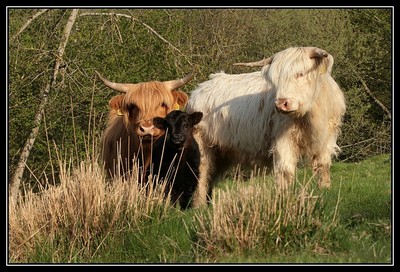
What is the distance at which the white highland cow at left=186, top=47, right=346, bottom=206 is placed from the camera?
920cm

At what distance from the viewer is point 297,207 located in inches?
263

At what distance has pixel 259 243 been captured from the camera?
Result: 21.3 ft

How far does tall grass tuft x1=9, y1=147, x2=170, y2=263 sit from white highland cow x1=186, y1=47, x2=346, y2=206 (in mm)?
1850

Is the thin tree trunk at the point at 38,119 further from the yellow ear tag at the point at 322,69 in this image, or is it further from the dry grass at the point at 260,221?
the dry grass at the point at 260,221

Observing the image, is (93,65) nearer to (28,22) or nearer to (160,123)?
(28,22)

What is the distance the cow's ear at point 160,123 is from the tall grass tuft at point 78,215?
1326 millimetres

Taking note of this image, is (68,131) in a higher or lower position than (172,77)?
lower

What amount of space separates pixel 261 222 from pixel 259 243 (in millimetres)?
194

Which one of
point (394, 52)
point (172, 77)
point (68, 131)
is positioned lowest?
point (68, 131)

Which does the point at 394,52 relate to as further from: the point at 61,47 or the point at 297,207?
the point at 61,47

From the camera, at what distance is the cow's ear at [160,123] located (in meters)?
9.21

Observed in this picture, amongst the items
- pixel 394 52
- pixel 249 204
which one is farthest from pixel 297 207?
pixel 394 52

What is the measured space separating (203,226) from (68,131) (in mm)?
11486

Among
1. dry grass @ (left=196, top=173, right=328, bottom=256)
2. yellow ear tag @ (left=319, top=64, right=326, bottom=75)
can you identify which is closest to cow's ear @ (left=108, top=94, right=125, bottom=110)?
yellow ear tag @ (left=319, top=64, right=326, bottom=75)
